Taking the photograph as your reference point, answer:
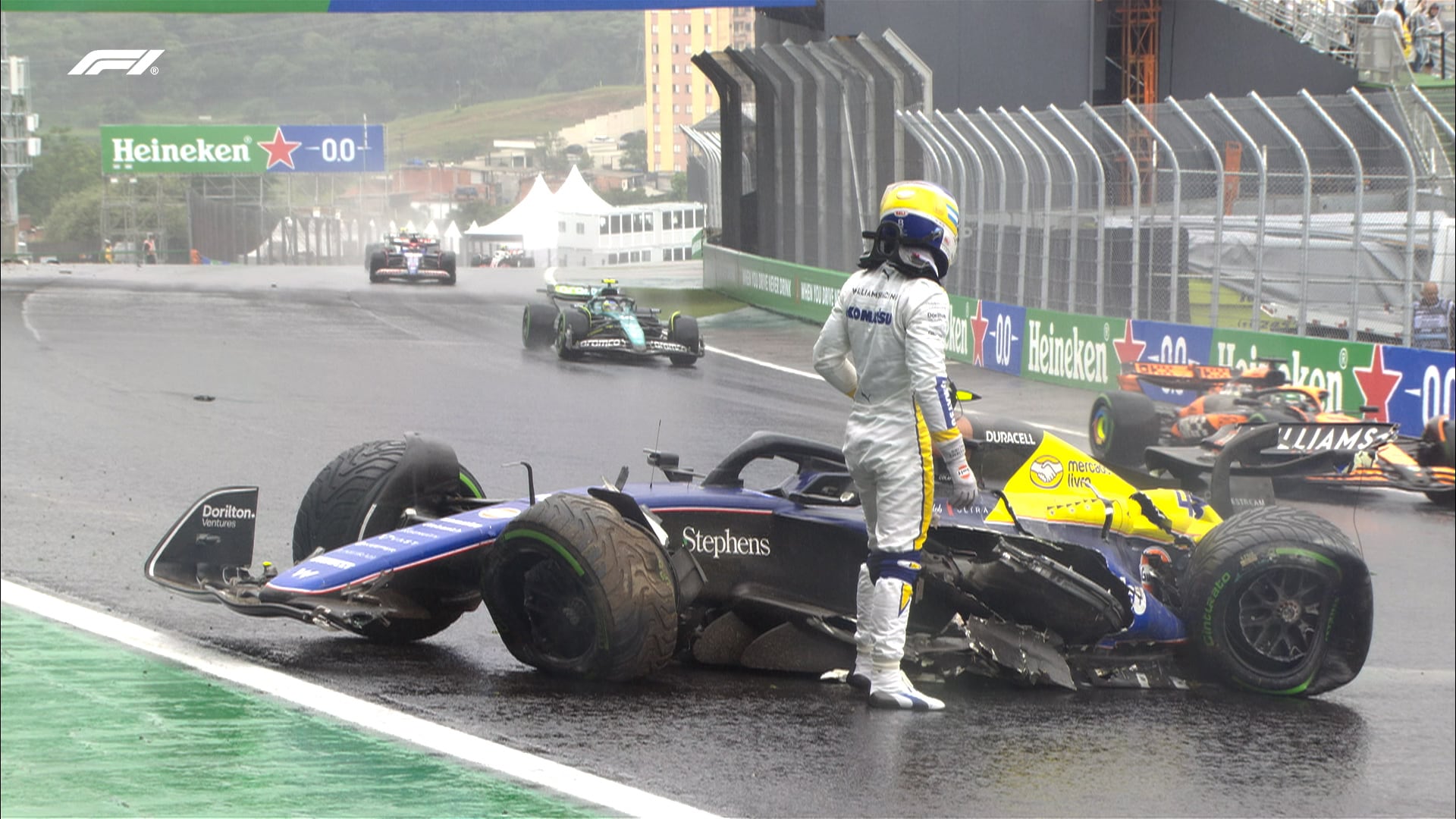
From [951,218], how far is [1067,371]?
35.8 inches

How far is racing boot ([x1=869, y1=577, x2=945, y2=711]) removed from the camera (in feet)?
13.2

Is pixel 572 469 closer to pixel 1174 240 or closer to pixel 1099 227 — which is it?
pixel 1099 227

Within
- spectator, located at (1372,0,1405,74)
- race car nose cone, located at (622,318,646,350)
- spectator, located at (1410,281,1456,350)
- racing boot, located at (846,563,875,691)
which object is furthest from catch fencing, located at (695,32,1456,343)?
spectator, located at (1410,281,1456,350)

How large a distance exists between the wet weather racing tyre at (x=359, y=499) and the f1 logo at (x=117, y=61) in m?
1.04

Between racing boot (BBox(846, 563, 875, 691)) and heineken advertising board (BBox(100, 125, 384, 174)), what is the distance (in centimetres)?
163

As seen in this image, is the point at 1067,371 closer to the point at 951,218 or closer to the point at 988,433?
the point at 988,433

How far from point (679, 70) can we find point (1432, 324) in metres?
10.4

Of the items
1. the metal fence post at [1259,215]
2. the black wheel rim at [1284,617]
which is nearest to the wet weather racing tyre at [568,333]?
the metal fence post at [1259,215]

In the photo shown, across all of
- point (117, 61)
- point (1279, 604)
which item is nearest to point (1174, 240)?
point (1279, 604)

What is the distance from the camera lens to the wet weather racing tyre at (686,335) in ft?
13.0

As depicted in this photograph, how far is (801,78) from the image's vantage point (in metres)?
3.82

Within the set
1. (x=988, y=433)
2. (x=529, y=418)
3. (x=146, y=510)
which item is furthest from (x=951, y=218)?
(x=146, y=510)

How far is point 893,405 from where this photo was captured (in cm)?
361

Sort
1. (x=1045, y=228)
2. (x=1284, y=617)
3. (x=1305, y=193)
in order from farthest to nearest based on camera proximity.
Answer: (x=1305, y=193) < (x=1284, y=617) < (x=1045, y=228)
